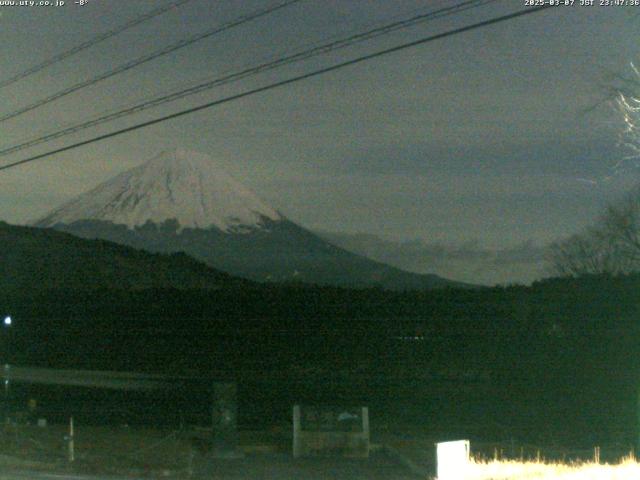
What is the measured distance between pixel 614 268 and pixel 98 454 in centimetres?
3197

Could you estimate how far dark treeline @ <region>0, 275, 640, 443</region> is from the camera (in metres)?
38.2

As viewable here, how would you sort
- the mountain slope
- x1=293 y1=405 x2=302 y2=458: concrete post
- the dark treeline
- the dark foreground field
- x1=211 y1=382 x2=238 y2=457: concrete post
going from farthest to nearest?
the mountain slope < the dark treeline < x1=293 y1=405 x2=302 y2=458: concrete post < x1=211 y1=382 x2=238 y2=457: concrete post < the dark foreground field

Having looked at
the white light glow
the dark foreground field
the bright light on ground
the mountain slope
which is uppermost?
the mountain slope

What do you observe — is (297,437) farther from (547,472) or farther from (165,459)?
(547,472)

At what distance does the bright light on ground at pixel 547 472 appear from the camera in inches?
517

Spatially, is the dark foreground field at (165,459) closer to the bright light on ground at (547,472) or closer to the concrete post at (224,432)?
the concrete post at (224,432)

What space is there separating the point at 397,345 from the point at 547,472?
126ft

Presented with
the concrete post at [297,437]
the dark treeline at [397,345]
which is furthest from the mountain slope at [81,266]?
the concrete post at [297,437]

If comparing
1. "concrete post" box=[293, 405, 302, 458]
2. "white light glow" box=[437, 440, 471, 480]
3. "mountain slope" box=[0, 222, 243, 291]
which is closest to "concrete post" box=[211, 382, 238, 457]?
"concrete post" box=[293, 405, 302, 458]

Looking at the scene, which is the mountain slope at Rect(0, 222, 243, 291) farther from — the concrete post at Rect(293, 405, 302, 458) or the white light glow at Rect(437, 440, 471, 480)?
the white light glow at Rect(437, 440, 471, 480)

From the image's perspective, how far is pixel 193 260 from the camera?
10481 centimetres

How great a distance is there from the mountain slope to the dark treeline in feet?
A: 56.0

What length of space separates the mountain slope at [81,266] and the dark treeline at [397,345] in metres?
17.1

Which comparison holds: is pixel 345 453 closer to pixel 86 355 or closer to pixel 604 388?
pixel 604 388
